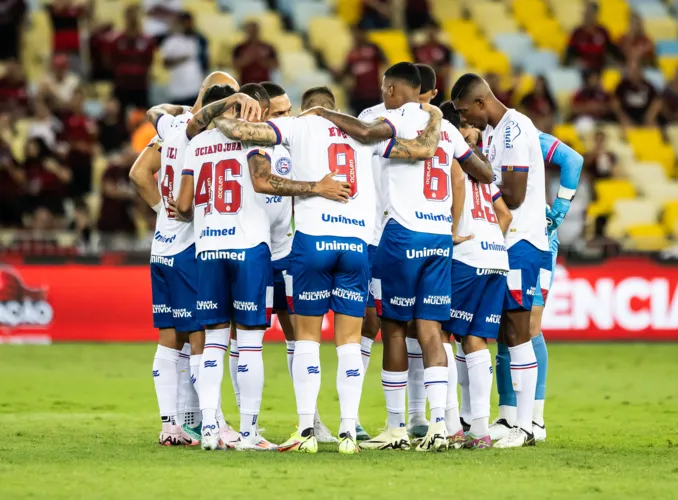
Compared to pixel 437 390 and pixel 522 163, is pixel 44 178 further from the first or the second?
pixel 437 390

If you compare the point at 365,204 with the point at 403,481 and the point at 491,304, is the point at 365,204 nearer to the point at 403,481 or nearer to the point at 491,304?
the point at 491,304

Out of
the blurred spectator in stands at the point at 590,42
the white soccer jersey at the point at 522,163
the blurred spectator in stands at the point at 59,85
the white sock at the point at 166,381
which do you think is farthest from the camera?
the blurred spectator in stands at the point at 590,42

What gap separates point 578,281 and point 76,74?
35.7 feet

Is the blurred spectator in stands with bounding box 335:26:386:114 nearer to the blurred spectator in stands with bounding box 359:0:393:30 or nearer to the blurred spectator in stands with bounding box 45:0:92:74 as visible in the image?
the blurred spectator in stands with bounding box 359:0:393:30

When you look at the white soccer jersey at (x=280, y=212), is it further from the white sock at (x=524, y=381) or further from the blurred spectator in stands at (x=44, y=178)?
the blurred spectator in stands at (x=44, y=178)

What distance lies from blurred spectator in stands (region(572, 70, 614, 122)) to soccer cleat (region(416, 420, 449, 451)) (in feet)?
53.4

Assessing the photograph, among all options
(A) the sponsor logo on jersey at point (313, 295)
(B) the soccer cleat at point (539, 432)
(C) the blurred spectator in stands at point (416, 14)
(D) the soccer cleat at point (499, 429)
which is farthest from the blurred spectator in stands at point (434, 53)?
(A) the sponsor logo on jersey at point (313, 295)

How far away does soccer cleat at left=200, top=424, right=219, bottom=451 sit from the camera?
32.7 ft

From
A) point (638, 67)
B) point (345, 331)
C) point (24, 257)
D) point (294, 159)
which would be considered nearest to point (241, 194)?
point (294, 159)

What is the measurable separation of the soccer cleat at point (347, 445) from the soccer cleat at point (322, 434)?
1.06 metres

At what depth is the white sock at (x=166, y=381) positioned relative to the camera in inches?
415

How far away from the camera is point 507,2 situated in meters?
29.6

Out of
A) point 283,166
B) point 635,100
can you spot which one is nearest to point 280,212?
point 283,166

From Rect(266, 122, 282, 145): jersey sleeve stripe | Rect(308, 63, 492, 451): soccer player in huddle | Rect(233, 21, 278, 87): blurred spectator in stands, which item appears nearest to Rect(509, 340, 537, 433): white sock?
Rect(308, 63, 492, 451): soccer player in huddle
